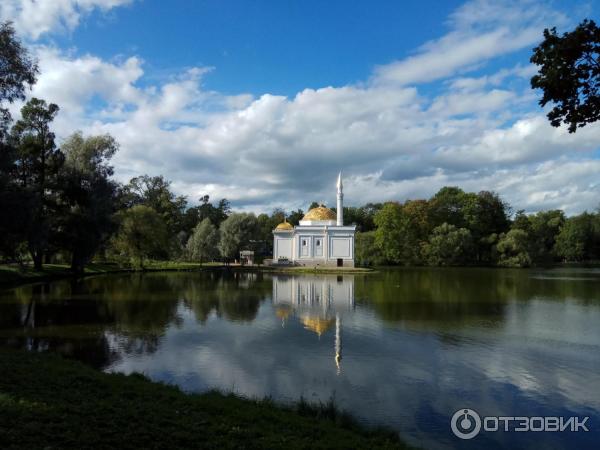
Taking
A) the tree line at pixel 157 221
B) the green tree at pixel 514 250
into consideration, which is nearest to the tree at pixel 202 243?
the tree line at pixel 157 221

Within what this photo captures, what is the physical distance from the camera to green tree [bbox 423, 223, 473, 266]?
77.8 m

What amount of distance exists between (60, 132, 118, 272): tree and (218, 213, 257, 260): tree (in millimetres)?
30647

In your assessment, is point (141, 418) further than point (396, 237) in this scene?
No

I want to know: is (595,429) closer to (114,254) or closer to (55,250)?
(55,250)

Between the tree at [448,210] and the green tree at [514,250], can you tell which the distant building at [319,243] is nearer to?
the tree at [448,210]

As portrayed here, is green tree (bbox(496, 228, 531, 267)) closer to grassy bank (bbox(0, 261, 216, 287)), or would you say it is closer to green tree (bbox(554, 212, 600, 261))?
green tree (bbox(554, 212, 600, 261))

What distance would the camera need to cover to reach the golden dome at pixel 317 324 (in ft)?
62.1

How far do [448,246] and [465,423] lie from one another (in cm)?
7206

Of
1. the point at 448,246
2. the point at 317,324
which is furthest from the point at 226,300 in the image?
the point at 448,246

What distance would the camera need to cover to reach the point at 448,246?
78062 millimetres

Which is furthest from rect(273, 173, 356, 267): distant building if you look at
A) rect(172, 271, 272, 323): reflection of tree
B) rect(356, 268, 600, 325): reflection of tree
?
rect(172, 271, 272, 323): reflection of tree

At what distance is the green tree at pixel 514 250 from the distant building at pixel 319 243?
92.1ft

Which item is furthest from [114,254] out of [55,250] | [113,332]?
[113,332]

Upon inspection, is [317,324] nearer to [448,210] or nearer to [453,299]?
[453,299]
